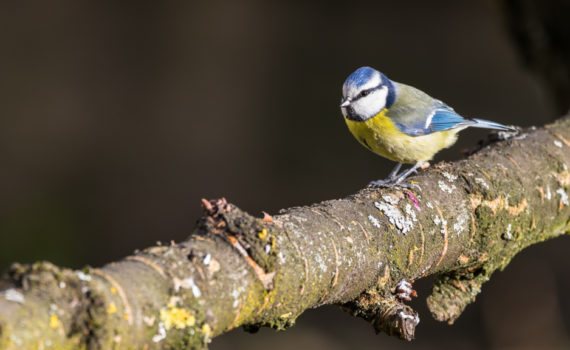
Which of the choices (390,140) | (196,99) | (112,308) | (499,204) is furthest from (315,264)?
(196,99)

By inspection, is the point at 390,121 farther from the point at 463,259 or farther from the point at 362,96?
the point at 463,259

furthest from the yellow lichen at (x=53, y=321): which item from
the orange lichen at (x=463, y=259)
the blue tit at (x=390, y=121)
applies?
the blue tit at (x=390, y=121)

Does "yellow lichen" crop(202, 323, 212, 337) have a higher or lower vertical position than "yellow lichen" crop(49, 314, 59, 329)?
lower

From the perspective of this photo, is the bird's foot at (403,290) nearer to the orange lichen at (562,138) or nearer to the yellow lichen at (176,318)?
the yellow lichen at (176,318)

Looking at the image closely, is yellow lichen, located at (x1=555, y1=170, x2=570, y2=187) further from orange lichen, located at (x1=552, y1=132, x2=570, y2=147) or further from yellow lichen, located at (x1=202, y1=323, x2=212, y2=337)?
yellow lichen, located at (x1=202, y1=323, x2=212, y2=337)

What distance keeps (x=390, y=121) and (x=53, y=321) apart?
1.56 metres

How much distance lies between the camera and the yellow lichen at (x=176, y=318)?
35.9 inches

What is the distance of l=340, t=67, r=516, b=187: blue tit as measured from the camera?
2135mm

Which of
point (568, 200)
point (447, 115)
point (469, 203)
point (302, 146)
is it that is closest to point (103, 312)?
point (469, 203)

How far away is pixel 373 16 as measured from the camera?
5508 millimetres

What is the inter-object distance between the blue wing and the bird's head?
113 millimetres

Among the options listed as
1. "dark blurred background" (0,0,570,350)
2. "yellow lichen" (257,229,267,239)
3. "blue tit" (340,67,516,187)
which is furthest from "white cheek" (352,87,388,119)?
"dark blurred background" (0,0,570,350)

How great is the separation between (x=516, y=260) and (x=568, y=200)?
2.85m

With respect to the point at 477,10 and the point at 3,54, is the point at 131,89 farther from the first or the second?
the point at 477,10
